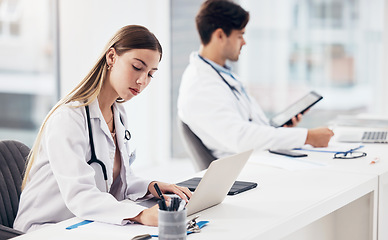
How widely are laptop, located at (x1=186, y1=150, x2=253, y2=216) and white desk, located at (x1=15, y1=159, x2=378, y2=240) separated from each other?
1.2 inches

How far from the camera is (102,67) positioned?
1.71m

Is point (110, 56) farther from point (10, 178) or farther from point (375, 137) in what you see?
point (375, 137)

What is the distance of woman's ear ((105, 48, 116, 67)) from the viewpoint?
66.6 inches

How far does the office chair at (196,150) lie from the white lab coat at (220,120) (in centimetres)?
4

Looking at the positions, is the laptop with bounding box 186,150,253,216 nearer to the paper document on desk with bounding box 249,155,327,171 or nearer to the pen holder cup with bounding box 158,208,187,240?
the pen holder cup with bounding box 158,208,187,240

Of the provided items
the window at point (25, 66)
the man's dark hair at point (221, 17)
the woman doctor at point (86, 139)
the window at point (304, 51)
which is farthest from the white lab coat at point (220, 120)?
the window at point (304, 51)

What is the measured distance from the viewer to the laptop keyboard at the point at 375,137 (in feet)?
8.80

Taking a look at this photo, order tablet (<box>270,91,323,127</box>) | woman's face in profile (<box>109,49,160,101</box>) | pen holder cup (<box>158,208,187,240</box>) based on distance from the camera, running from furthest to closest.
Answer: tablet (<box>270,91,323,127</box>)
woman's face in profile (<box>109,49,160,101</box>)
pen holder cup (<box>158,208,187,240</box>)

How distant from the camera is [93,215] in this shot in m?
1.45

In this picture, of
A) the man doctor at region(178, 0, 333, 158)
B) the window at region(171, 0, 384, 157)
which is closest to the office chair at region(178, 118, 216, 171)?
the man doctor at region(178, 0, 333, 158)

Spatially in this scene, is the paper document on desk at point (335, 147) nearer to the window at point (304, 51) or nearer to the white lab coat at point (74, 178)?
the white lab coat at point (74, 178)

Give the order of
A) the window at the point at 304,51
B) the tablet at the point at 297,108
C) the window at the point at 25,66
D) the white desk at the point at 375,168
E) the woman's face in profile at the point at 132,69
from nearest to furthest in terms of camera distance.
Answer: the woman's face in profile at the point at 132,69
the white desk at the point at 375,168
the tablet at the point at 297,108
the window at the point at 25,66
the window at the point at 304,51

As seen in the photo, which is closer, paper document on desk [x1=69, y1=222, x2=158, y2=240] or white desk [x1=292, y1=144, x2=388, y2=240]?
paper document on desk [x1=69, y1=222, x2=158, y2=240]

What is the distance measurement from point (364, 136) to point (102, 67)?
155cm
